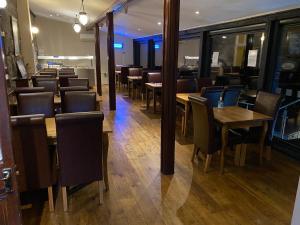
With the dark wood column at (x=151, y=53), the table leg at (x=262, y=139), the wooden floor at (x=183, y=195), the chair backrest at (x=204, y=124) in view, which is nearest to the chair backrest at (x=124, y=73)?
the dark wood column at (x=151, y=53)

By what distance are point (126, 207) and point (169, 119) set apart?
42.1 inches

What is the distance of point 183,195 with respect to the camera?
2559 mm

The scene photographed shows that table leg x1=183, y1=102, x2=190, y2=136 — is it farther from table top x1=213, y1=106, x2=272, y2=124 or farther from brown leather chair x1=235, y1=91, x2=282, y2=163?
brown leather chair x1=235, y1=91, x2=282, y2=163

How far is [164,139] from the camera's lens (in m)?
2.91

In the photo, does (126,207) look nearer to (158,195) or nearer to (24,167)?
(158,195)

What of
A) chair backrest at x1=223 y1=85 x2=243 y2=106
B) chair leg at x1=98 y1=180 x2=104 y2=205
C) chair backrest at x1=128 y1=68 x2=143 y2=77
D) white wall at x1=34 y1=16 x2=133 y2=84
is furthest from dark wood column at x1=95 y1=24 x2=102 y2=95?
chair leg at x1=98 y1=180 x2=104 y2=205

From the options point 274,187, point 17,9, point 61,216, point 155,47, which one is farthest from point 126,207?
point 155,47

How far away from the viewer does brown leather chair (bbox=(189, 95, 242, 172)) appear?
2.80 meters

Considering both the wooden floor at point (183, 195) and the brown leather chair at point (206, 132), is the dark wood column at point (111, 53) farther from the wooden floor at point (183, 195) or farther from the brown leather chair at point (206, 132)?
the brown leather chair at point (206, 132)

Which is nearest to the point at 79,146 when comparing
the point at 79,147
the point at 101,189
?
the point at 79,147

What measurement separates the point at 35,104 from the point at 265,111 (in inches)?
120

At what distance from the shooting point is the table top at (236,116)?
9.58 feet

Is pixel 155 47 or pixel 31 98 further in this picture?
pixel 155 47

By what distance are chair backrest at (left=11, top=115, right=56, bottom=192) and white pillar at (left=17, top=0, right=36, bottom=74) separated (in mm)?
4865
